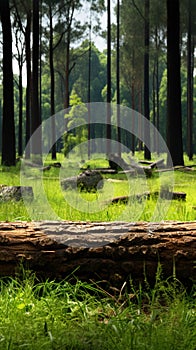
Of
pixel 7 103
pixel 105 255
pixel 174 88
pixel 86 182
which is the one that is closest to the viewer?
pixel 105 255

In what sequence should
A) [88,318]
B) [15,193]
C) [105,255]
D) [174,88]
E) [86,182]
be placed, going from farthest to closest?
[174,88] → [86,182] → [15,193] → [105,255] → [88,318]

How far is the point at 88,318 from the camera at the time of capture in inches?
144

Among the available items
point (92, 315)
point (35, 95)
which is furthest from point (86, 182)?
point (35, 95)

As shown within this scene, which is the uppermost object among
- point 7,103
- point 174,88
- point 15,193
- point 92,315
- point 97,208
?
point 174,88

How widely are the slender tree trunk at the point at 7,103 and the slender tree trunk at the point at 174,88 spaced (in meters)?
6.07

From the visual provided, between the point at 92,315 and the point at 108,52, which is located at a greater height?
the point at 108,52

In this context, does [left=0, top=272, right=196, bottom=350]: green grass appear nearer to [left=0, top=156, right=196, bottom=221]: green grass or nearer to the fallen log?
the fallen log

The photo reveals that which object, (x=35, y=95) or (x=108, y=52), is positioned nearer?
(x=35, y=95)

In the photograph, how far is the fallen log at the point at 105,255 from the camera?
4254mm

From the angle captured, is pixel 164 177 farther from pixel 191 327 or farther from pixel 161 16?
pixel 161 16

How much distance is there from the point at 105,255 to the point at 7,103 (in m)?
15.7

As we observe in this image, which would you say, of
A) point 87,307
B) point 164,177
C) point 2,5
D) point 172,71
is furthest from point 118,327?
point 2,5

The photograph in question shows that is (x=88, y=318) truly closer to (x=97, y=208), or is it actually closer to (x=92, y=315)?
(x=92, y=315)

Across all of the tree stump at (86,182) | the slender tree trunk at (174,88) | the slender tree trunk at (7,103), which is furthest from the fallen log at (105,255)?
the slender tree trunk at (7,103)
